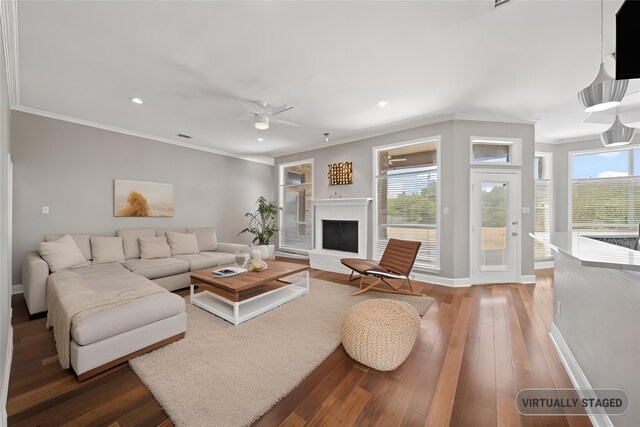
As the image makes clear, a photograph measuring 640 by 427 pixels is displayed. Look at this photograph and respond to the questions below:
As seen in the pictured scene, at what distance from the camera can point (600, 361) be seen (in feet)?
4.95

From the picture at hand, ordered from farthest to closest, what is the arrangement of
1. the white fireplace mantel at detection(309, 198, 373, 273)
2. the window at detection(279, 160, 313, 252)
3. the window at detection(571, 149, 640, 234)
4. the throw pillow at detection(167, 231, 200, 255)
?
the window at detection(279, 160, 313, 252) < the white fireplace mantel at detection(309, 198, 373, 273) < the window at detection(571, 149, 640, 234) < the throw pillow at detection(167, 231, 200, 255)

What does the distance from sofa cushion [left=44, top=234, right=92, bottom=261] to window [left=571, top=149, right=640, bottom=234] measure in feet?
29.7

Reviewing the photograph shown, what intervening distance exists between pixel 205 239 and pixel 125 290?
8.62ft

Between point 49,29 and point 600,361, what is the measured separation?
15.5 feet

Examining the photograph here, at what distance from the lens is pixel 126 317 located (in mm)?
1947

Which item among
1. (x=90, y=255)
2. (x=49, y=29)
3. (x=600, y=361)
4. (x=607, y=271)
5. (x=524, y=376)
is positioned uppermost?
(x=49, y=29)

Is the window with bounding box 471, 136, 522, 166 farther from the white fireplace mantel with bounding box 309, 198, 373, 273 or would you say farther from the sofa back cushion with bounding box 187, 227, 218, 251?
the sofa back cushion with bounding box 187, 227, 218, 251

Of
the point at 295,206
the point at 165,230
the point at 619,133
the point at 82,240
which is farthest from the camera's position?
the point at 295,206

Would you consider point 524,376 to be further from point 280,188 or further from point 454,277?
point 280,188

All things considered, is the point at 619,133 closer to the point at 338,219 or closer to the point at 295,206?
the point at 338,219

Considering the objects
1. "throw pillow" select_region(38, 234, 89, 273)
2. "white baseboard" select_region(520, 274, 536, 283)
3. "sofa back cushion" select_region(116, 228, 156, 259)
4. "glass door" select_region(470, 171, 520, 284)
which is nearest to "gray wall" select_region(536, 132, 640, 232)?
"white baseboard" select_region(520, 274, 536, 283)

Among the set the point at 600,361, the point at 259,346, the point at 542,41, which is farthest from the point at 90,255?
the point at 542,41

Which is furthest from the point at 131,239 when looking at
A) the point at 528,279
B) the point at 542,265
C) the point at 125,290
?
the point at 542,265

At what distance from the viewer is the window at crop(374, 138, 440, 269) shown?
4.39 metres
